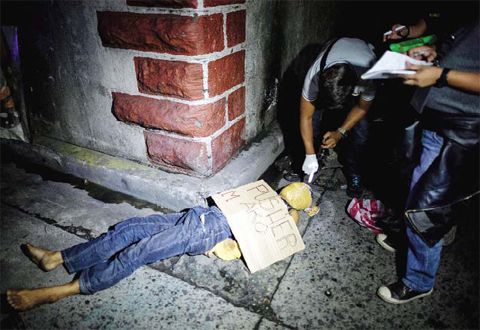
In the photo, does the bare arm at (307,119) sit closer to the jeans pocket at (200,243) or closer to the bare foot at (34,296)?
the jeans pocket at (200,243)

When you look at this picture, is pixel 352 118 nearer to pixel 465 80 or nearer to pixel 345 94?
pixel 345 94

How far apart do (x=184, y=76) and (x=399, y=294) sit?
1656 mm

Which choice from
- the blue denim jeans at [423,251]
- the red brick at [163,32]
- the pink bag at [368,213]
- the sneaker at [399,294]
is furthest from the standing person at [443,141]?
the red brick at [163,32]

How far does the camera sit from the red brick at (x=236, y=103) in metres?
1.96

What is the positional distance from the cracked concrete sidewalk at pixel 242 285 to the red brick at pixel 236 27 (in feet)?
4.13

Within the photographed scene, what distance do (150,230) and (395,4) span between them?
6124 mm

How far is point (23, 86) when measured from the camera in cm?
235

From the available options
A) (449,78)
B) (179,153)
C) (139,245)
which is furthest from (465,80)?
(139,245)

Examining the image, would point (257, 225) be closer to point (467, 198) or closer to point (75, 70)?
point (467, 198)

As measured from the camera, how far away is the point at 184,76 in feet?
5.20

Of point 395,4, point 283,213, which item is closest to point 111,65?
point 283,213

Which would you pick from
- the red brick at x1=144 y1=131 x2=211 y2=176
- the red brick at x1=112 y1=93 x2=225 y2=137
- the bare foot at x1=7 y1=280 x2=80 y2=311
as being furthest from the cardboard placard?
the bare foot at x1=7 y1=280 x2=80 y2=311

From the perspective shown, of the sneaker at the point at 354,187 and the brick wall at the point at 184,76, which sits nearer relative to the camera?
the brick wall at the point at 184,76

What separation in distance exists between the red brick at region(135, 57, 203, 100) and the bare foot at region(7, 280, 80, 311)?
1204mm
